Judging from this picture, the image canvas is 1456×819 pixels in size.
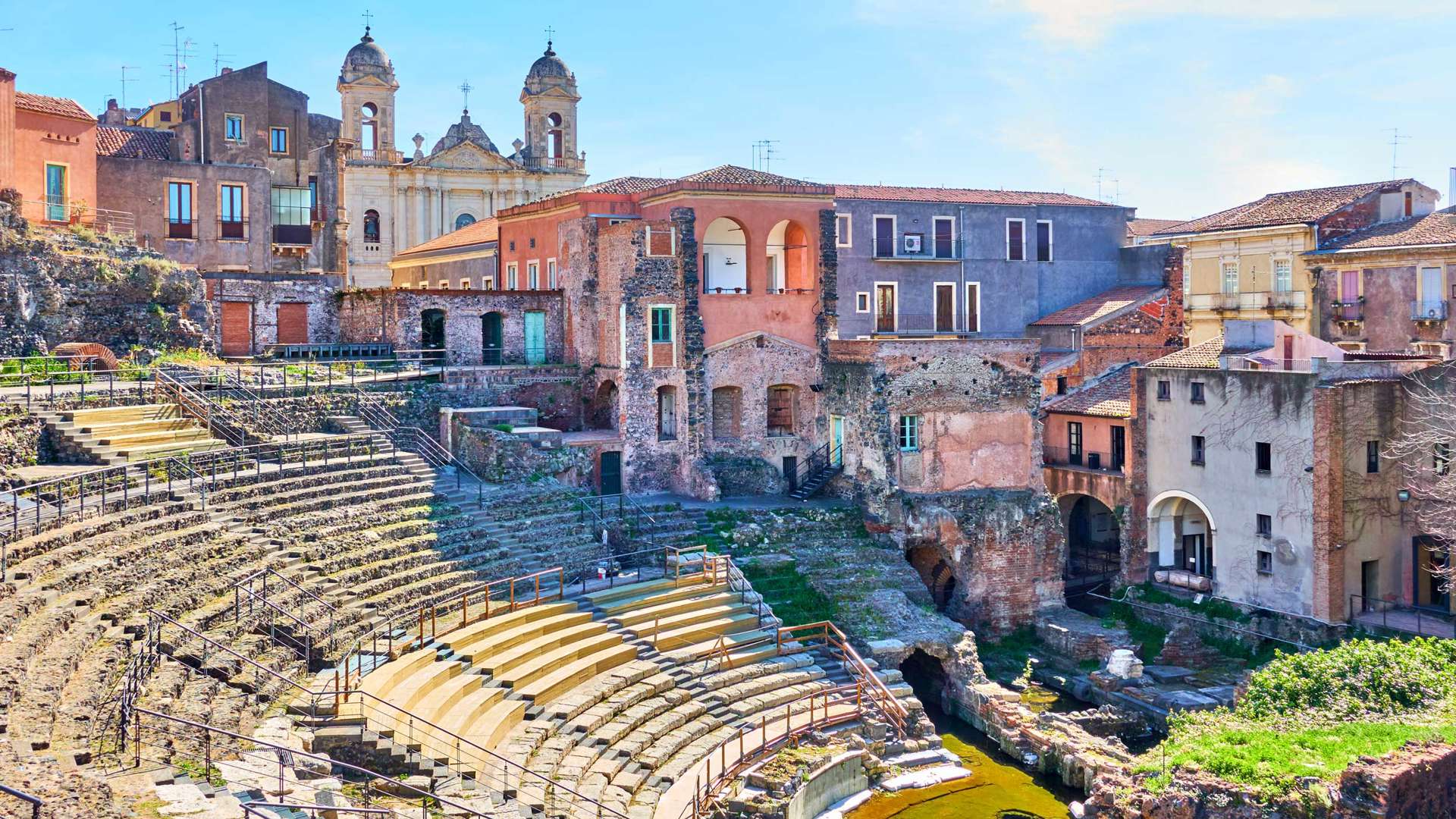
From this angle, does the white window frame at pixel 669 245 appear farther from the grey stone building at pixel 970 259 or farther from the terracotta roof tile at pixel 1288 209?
the terracotta roof tile at pixel 1288 209

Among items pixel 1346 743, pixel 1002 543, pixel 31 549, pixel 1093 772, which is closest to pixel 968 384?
pixel 1002 543

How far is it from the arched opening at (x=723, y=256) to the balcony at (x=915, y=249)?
471 inches

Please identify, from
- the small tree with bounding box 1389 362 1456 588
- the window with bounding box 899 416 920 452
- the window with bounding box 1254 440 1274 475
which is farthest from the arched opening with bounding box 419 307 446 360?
the small tree with bounding box 1389 362 1456 588

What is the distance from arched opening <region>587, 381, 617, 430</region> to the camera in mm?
38250

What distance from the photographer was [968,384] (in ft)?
118

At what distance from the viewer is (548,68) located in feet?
202

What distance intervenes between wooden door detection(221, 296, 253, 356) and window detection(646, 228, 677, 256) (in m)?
11.6

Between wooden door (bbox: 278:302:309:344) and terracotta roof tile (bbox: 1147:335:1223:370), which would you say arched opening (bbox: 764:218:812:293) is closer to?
terracotta roof tile (bbox: 1147:335:1223:370)

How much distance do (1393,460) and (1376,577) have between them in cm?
287

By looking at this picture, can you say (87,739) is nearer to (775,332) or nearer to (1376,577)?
(775,332)

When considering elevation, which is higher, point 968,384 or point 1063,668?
point 968,384

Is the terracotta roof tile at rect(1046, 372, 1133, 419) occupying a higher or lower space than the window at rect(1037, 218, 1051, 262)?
lower

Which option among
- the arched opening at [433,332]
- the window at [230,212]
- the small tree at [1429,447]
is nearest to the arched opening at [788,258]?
the arched opening at [433,332]

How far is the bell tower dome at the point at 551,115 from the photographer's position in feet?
202
